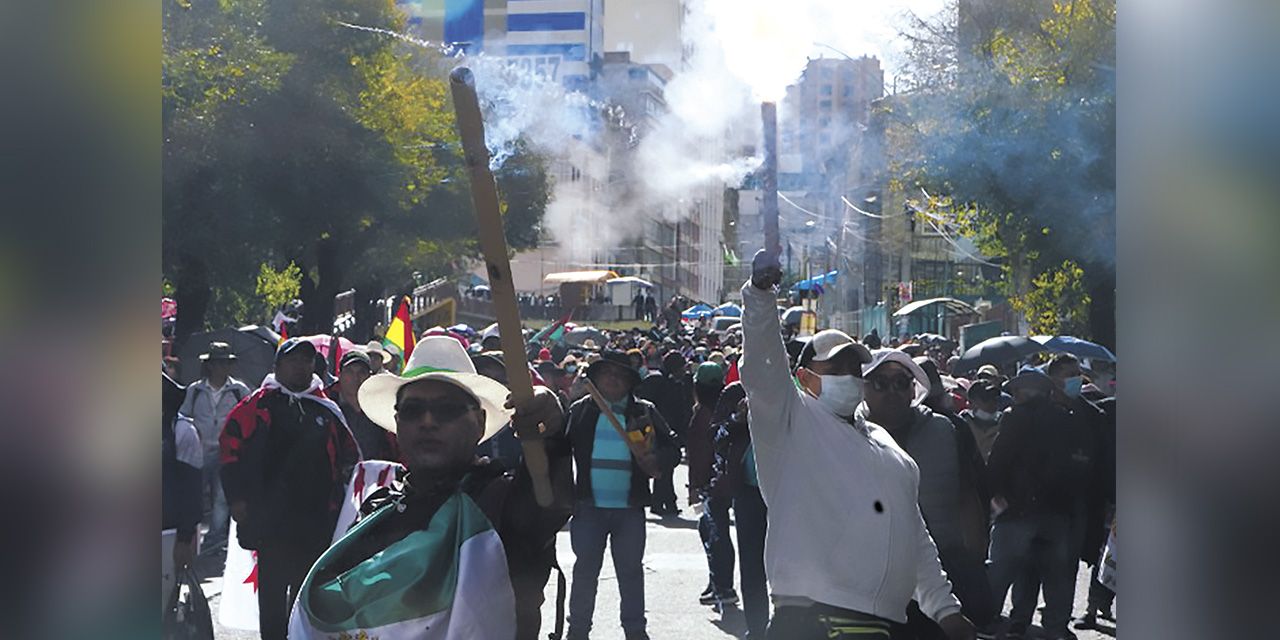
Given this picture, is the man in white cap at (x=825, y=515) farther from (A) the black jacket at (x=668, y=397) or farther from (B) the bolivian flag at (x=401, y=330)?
(A) the black jacket at (x=668, y=397)

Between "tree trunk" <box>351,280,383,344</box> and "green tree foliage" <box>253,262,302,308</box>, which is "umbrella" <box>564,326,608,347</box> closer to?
"tree trunk" <box>351,280,383,344</box>

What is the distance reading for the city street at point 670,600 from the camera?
9.62 m

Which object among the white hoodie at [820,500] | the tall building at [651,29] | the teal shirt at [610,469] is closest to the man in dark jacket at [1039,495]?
the teal shirt at [610,469]

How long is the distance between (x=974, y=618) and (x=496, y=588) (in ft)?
14.9

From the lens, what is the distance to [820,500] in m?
4.49

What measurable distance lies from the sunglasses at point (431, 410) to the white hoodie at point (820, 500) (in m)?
0.90

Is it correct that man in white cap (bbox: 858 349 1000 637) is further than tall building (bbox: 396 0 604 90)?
No

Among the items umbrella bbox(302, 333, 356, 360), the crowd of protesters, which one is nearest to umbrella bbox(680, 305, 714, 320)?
umbrella bbox(302, 333, 356, 360)

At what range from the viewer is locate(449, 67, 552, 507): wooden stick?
9.85 feet

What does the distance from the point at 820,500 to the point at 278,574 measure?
3546mm

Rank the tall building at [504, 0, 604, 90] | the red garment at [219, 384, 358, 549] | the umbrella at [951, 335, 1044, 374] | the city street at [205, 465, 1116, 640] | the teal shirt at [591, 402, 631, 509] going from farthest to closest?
1. the tall building at [504, 0, 604, 90]
2. the umbrella at [951, 335, 1044, 374]
3. the city street at [205, 465, 1116, 640]
4. the teal shirt at [591, 402, 631, 509]
5. the red garment at [219, 384, 358, 549]

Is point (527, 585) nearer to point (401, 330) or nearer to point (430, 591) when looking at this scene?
point (430, 591)

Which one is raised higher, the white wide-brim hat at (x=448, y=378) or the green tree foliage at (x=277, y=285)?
the white wide-brim hat at (x=448, y=378)
